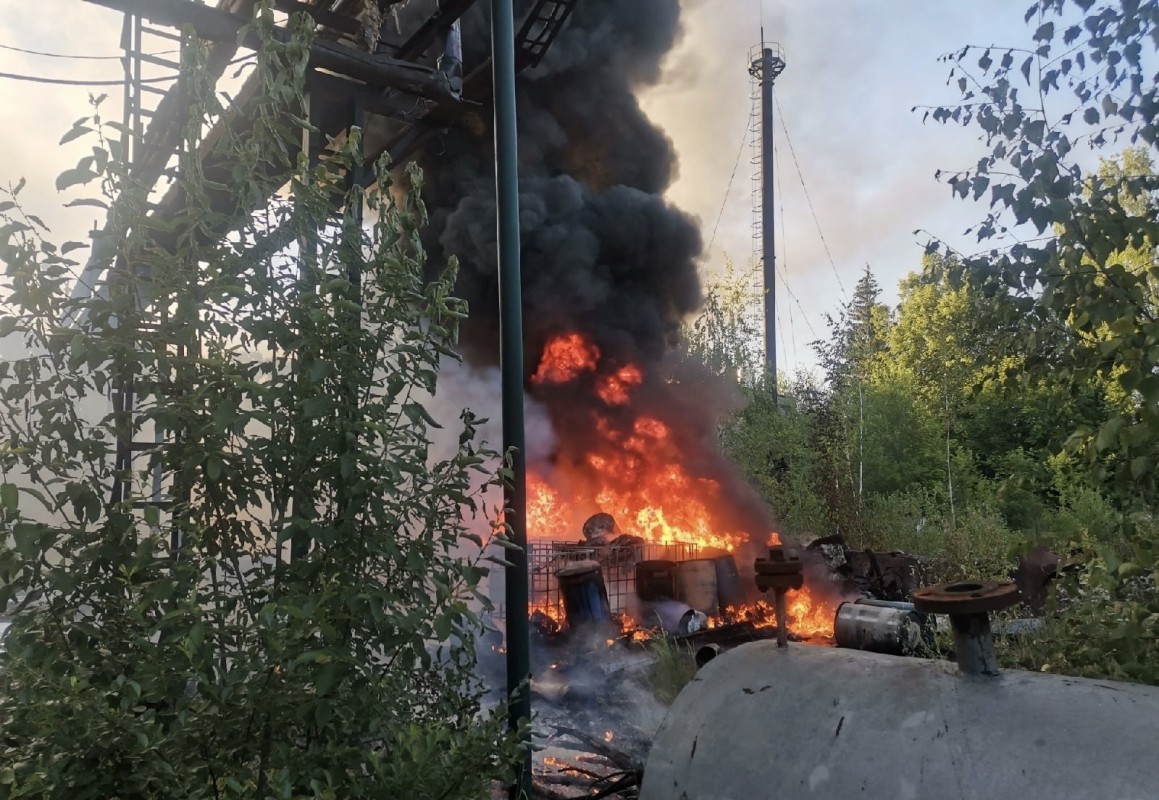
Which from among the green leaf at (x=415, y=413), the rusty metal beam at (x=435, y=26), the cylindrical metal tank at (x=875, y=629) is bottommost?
the cylindrical metal tank at (x=875, y=629)

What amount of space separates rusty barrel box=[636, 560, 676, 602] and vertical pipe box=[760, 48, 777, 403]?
14.0m

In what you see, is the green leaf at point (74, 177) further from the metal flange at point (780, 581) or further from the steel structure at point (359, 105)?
the metal flange at point (780, 581)

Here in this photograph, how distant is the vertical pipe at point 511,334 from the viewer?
3631 millimetres

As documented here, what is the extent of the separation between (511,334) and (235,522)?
178 cm

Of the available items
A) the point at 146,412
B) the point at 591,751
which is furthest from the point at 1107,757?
the point at 591,751

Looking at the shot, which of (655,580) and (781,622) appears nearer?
(781,622)

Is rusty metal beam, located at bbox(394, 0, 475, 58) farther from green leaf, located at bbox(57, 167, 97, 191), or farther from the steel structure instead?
green leaf, located at bbox(57, 167, 97, 191)

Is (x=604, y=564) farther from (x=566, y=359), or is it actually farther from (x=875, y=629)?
(x=875, y=629)

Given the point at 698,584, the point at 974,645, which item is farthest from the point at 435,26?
the point at 698,584

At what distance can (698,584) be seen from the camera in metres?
10.6

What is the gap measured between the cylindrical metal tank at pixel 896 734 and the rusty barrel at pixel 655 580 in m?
7.53

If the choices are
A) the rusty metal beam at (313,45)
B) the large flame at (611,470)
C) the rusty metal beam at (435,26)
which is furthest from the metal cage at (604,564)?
the rusty metal beam at (435,26)

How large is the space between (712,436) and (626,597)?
22.5 feet

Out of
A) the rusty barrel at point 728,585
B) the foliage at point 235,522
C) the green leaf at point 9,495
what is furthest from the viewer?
the rusty barrel at point 728,585
